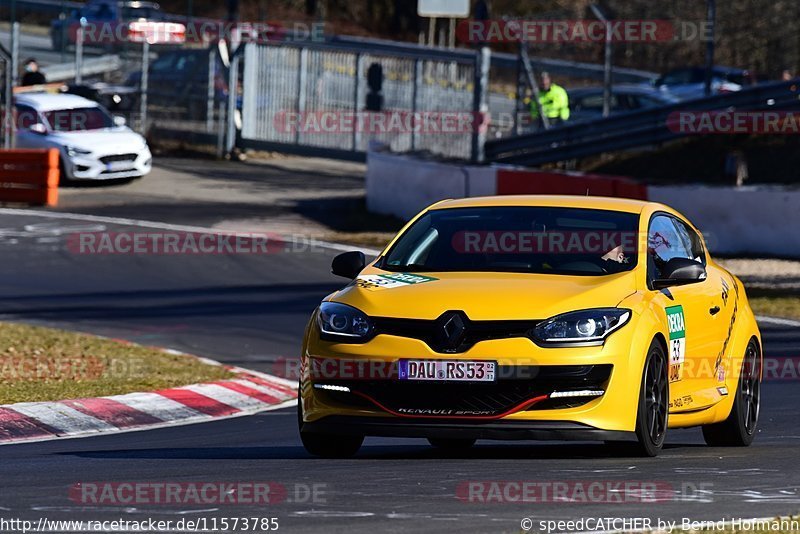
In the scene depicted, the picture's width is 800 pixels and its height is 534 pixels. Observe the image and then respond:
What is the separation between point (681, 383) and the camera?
8.80 m

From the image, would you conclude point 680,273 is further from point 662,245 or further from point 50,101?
point 50,101

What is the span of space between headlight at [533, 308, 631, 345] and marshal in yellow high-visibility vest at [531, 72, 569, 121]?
1946 centimetres

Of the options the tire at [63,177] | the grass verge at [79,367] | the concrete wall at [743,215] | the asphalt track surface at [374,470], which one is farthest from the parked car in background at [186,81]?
the grass verge at [79,367]

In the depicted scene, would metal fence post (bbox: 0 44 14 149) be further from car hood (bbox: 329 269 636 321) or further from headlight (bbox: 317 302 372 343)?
headlight (bbox: 317 302 372 343)

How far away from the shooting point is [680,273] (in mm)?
8562

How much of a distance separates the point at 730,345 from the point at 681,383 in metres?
0.82

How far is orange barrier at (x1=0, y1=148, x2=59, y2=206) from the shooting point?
27156mm

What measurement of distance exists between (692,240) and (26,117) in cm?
2212

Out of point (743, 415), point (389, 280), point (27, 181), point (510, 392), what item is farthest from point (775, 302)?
point (27, 181)

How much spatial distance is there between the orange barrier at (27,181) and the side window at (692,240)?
18811mm

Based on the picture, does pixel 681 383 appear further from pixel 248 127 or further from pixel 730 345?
pixel 248 127

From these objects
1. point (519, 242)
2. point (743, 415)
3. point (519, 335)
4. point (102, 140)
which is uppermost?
point (519, 242)

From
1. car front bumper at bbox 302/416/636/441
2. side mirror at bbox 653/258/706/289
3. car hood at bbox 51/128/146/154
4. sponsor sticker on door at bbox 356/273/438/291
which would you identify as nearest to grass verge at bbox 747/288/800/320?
side mirror at bbox 653/258/706/289

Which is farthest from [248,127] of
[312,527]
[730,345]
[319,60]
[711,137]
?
[312,527]
